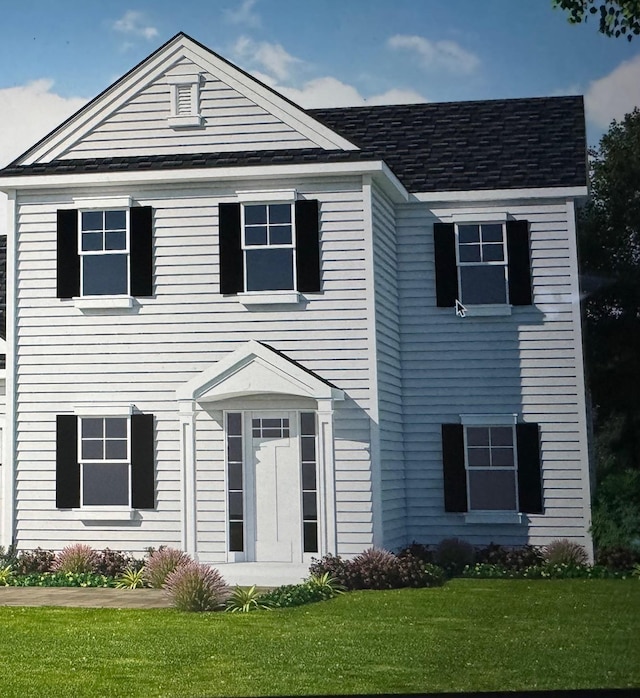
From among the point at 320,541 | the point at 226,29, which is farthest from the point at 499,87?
the point at 320,541

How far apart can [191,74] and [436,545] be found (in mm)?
5933

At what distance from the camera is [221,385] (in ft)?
42.4

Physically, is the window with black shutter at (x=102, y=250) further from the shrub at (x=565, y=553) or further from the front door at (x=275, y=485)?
the shrub at (x=565, y=553)

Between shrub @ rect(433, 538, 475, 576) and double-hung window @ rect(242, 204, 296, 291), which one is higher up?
double-hung window @ rect(242, 204, 296, 291)

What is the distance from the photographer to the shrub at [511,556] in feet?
43.2

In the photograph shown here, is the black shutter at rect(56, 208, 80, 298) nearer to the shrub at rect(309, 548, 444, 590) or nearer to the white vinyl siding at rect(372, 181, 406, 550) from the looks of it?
the white vinyl siding at rect(372, 181, 406, 550)

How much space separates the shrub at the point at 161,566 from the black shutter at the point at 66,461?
54.4 inches

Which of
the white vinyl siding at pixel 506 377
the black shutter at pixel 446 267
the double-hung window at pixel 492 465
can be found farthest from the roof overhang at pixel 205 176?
the double-hung window at pixel 492 465

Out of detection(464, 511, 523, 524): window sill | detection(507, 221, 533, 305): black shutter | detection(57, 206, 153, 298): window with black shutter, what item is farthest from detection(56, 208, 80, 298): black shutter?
detection(464, 511, 523, 524): window sill

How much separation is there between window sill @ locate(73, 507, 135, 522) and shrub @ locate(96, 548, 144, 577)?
380 mm

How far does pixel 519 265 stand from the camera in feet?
45.6

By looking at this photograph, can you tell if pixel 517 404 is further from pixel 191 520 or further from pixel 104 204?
pixel 104 204

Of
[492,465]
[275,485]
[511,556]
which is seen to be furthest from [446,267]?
[511,556]

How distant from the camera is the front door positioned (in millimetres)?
13000
